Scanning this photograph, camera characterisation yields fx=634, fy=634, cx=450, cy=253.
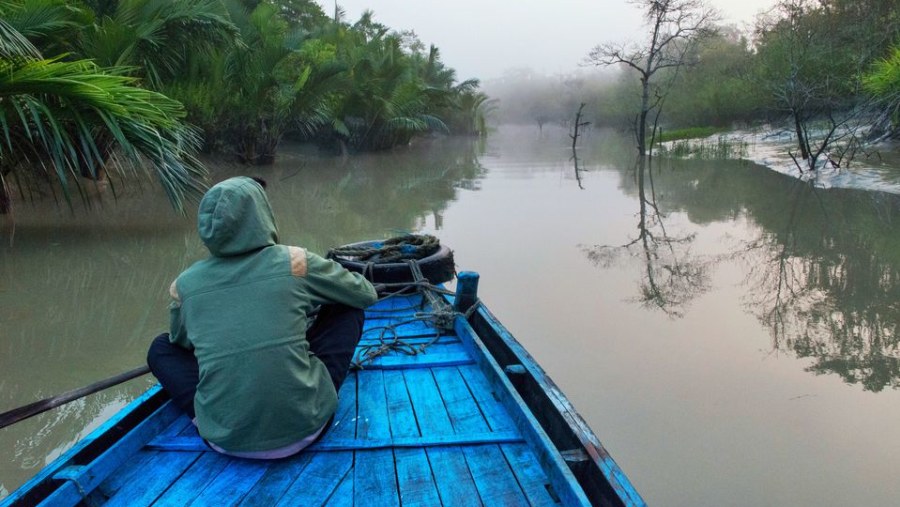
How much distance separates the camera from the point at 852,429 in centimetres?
322

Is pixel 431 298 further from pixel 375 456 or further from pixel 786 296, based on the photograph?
pixel 786 296

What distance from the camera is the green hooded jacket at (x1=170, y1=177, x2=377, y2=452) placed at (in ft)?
6.47

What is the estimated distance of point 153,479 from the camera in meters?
2.07

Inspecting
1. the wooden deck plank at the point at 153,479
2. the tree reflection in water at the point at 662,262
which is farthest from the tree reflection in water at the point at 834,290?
the wooden deck plank at the point at 153,479

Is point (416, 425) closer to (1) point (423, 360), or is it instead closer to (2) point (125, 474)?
(1) point (423, 360)

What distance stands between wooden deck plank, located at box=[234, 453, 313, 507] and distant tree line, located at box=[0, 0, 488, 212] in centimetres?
412

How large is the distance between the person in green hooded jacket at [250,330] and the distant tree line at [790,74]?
1110 cm

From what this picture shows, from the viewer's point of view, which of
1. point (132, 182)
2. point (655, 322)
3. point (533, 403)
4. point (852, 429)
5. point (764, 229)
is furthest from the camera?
point (132, 182)

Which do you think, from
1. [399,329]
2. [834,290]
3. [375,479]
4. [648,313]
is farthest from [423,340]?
[834,290]

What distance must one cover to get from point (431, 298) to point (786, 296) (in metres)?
3.34

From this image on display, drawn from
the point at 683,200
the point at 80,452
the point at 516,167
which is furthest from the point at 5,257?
the point at 516,167

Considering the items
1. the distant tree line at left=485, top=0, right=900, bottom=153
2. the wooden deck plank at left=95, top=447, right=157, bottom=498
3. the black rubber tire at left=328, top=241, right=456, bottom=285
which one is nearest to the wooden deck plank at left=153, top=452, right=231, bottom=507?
Result: the wooden deck plank at left=95, top=447, right=157, bottom=498

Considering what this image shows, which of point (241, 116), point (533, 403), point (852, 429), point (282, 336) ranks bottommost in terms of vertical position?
point (852, 429)

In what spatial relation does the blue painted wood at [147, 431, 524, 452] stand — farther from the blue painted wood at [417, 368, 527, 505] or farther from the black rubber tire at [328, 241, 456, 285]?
the black rubber tire at [328, 241, 456, 285]
